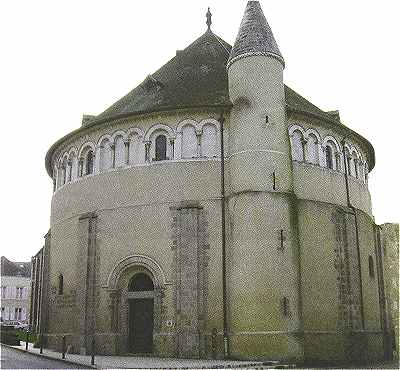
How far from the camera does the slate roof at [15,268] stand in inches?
2969

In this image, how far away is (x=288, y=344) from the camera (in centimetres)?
2292

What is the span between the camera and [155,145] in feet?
90.1

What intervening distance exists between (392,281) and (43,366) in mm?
21086

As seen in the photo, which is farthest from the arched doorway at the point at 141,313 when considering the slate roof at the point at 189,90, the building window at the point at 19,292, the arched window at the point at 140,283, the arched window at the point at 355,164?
the building window at the point at 19,292

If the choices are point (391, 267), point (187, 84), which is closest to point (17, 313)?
point (187, 84)

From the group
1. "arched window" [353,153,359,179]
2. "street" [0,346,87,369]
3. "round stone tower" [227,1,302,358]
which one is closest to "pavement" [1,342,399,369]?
"street" [0,346,87,369]

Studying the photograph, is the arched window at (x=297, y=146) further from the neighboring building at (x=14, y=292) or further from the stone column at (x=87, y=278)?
the neighboring building at (x=14, y=292)

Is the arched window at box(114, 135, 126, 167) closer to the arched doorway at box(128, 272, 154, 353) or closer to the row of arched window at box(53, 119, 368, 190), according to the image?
the row of arched window at box(53, 119, 368, 190)

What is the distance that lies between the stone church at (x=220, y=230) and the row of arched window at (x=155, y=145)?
0.06 meters

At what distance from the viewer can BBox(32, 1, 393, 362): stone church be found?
24.1 m

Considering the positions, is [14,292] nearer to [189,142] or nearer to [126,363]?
[189,142]

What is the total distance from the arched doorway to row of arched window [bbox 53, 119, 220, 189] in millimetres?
5534

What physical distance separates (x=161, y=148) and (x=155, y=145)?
0.32 meters

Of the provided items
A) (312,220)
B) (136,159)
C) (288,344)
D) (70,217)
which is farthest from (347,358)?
(70,217)
